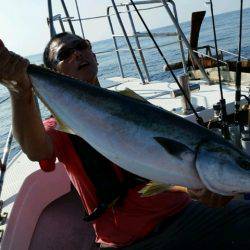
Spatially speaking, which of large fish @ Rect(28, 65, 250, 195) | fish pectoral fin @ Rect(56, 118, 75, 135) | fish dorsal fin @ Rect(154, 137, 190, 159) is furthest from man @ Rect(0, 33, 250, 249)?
fish dorsal fin @ Rect(154, 137, 190, 159)

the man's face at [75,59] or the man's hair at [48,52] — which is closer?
the man's face at [75,59]

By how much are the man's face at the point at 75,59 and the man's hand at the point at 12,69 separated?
0.70m

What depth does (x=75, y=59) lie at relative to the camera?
275 centimetres

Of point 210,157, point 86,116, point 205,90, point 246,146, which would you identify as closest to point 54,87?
point 86,116

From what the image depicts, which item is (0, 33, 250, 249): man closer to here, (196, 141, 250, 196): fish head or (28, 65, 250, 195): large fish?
(28, 65, 250, 195): large fish

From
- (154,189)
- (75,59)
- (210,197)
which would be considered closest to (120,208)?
(210,197)

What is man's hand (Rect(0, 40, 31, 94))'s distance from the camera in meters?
2.01

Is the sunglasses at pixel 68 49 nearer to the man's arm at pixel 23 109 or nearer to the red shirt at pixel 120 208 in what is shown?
the red shirt at pixel 120 208

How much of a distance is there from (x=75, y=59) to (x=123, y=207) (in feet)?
3.53

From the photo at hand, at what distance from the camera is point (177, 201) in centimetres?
279

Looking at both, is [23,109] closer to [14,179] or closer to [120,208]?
[120,208]

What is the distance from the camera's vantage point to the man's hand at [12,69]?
2006mm

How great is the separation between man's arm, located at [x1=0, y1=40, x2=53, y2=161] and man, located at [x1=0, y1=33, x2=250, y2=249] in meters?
0.02

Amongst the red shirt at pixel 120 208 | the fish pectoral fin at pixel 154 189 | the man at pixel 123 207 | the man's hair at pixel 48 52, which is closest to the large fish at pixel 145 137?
the fish pectoral fin at pixel 154 189
